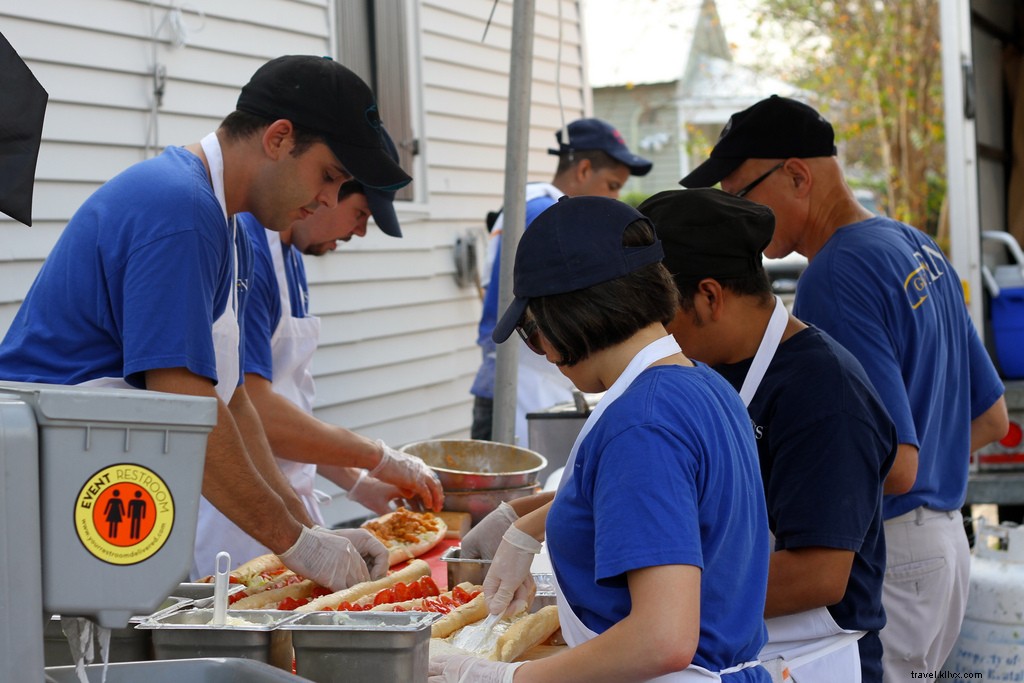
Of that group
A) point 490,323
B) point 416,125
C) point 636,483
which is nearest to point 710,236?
point 636,483

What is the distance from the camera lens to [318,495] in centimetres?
404

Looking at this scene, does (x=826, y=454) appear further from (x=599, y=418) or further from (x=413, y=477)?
(x=413, y=477)

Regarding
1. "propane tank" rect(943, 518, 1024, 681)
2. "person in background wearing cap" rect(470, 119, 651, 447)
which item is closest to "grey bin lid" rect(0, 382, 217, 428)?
"propane tank" rect(943, 518, 1024, 681)

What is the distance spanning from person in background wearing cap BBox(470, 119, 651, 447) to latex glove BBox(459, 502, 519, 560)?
2182 millimetres

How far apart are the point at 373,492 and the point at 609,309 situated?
2.27 meters

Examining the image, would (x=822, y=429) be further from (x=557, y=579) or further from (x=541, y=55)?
(x=541, y=55)

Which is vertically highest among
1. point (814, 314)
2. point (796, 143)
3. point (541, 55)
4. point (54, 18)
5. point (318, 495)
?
point (541, 55)

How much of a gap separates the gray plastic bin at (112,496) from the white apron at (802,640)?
1.21 m

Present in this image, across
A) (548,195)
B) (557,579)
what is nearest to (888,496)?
(557,579)

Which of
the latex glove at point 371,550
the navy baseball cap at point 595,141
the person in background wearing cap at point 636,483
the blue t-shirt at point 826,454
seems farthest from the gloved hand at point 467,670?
the navy baseball cap at point 595,141

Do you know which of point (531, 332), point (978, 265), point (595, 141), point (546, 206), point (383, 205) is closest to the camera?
point (531, 332)

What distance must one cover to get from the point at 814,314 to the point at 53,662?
1957 mm

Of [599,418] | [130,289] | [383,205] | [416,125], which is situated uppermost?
[416,125]

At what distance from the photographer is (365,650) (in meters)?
1.88
